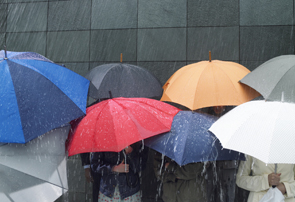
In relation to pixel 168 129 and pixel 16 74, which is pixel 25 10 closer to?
pixel 16 74

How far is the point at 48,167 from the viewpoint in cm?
368

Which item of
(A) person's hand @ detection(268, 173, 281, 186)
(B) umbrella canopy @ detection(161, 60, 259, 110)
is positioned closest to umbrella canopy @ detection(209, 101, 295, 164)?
(B) umbrella canopy @ detection(161, 60, 259, 110)

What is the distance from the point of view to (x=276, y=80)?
388 centimetres

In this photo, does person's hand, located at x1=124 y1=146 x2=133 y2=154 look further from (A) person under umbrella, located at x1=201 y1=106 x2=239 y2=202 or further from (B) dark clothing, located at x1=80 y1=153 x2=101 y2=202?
(A) person under umbrella, located at x1=201 y1=106 x2=239 y2=202

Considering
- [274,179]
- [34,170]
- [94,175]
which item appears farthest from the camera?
[94,175]

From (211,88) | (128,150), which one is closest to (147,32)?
(211,88)

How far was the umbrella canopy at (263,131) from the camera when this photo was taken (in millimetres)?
3049

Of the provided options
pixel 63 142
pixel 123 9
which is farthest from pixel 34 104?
pixel 123 9

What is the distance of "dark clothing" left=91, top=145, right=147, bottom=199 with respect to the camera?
4.45m

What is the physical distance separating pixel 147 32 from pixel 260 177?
4.18 meters

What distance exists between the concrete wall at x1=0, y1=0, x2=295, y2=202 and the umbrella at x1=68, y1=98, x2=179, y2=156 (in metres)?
2.83

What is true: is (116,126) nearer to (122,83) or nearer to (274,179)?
(122,83)

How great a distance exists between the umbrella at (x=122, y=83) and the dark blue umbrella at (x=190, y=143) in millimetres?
1161

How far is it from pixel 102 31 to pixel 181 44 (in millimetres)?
1936
